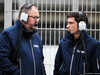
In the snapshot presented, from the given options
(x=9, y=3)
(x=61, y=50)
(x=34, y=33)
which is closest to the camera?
(x=34, y=33)

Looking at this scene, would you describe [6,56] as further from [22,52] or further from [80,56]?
[80,56]

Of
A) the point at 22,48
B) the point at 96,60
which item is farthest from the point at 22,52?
the point at 96,60

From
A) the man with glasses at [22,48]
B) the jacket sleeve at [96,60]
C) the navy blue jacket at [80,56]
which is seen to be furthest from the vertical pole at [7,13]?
the jacket sleeve at [96,60]

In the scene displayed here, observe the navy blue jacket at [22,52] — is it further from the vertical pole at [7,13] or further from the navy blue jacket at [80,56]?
the vertical pole at [7,13]

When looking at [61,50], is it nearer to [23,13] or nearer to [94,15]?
[23,13]

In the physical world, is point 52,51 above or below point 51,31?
below

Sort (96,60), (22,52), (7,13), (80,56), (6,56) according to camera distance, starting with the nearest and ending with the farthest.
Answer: (6,56), (22,52), (96,60), (80,56), (7,13)

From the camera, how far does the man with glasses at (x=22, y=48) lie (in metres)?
3.31

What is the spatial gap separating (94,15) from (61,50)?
1.96 metres

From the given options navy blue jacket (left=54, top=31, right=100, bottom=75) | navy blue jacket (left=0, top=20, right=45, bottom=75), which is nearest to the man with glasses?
navy blue jacket (left=0, top=20, right=45, bottom=75)

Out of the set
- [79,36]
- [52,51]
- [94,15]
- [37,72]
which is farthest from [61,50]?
[94,15]

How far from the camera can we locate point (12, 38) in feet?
11.1

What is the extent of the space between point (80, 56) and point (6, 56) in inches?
44.7

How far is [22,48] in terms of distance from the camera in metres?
3.44
